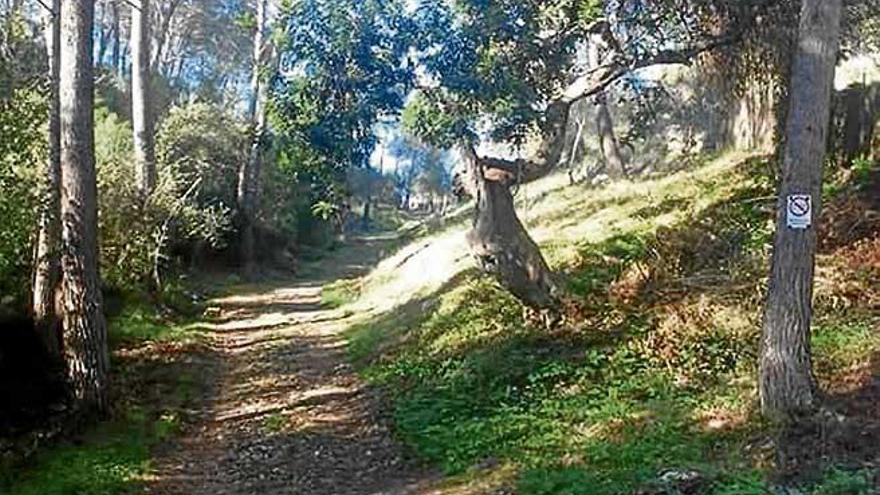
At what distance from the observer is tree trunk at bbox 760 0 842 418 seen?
8211 mm

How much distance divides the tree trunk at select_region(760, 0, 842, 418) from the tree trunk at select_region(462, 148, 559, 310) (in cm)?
490

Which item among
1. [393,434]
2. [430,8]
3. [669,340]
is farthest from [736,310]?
[430,8]

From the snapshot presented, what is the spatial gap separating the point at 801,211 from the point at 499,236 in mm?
5200

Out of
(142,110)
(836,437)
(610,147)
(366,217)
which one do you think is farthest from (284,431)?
(366,217)

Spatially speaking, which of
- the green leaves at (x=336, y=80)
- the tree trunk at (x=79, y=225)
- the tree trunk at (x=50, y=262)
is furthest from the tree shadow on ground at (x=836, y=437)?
the tree trunk at (x=50, y=262)

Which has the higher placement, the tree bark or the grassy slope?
the tree bark

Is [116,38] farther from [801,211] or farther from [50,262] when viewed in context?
[801,211]

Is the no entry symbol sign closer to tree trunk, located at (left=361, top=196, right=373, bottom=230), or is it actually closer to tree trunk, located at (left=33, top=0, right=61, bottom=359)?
tree trunk, located at (left=33, top=0, right=61, bottom=359)

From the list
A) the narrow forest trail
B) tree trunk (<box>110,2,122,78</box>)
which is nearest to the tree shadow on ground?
the narrow forest trail

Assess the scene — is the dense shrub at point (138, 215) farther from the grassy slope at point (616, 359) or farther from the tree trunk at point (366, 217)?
the tree trunk at point (366, 217)

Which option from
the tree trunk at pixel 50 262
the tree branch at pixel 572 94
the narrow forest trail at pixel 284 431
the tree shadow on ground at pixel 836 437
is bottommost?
the narrow forest trail at pixel 284 431

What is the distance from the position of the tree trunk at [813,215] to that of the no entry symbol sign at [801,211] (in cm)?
4

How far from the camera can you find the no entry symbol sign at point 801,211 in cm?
817

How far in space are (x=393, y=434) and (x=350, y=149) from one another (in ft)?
11.3
